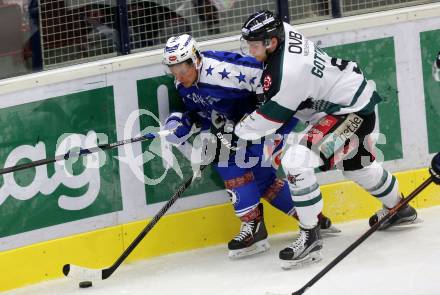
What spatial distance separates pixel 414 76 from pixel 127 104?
4.66ft

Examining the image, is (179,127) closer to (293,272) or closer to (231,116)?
(231,116)

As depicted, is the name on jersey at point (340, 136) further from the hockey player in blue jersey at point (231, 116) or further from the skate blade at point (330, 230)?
the skate blade at point (330, 230)

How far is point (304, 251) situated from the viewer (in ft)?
14.8

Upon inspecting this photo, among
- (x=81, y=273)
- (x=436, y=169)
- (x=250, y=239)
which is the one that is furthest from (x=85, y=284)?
(x=436, y=169)

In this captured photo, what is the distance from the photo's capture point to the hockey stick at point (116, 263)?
4.57 metres

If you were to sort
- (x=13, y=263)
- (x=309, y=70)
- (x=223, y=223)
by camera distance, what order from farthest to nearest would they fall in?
(x=223, y=223)
(x=13, y=263)
(x=309, y=70)

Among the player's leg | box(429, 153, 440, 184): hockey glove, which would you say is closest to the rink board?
the player's leg

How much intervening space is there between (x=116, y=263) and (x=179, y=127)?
27.1 inches

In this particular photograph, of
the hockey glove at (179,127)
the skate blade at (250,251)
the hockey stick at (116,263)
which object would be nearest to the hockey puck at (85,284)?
the hockey stick at (116,263)

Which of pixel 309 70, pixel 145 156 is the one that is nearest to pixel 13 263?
pixel 145 156

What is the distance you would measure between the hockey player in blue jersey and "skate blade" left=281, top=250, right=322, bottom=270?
1.06ft

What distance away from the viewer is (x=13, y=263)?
187 inches

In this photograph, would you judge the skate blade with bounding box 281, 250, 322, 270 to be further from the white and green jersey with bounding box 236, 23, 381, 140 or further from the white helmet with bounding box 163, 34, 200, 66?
the white helmet with bounding box 163, 34, 200, 66

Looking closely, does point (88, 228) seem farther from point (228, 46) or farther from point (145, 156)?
point (228, 46)
